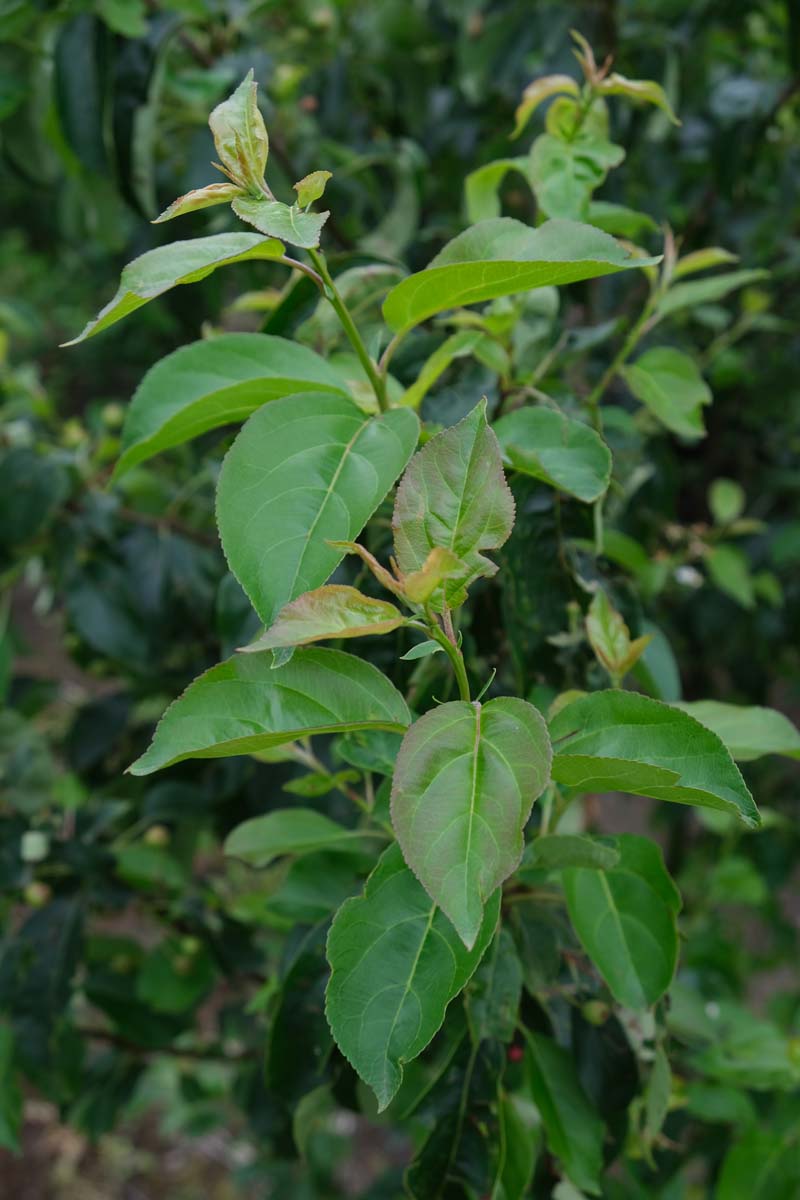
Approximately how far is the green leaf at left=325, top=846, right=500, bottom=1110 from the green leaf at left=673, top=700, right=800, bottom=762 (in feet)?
0.77

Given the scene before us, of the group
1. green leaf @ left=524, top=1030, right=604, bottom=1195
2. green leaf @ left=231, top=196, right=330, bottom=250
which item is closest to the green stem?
green leaf @ left=231, top=196, right=330, bottom=250

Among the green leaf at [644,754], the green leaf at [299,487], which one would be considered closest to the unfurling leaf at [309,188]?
the green leaf at [299,487]

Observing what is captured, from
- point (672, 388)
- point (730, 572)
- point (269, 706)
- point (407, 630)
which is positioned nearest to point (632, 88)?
point (672, 388)

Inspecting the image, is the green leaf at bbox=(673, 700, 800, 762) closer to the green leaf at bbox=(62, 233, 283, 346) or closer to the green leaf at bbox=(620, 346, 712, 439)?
the green leaf at bbox=(620, 346, 712, 439)

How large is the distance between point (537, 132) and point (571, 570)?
0.93 meters

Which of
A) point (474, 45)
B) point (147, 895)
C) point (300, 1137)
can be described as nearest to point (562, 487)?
point (300, 1137)

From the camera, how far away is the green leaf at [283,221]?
536 millimetres

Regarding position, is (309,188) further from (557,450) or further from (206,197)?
(557,450)

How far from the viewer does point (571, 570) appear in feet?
2.69

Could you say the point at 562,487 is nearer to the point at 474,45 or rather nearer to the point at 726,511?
the point at 726,511

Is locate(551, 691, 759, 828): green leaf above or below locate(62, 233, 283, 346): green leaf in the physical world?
below

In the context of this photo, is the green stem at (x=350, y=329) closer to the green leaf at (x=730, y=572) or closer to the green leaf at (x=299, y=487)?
the green leaf at (x=299, y=487)

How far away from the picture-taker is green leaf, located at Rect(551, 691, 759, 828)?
537 mm

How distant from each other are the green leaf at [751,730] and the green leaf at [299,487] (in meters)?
0.28
